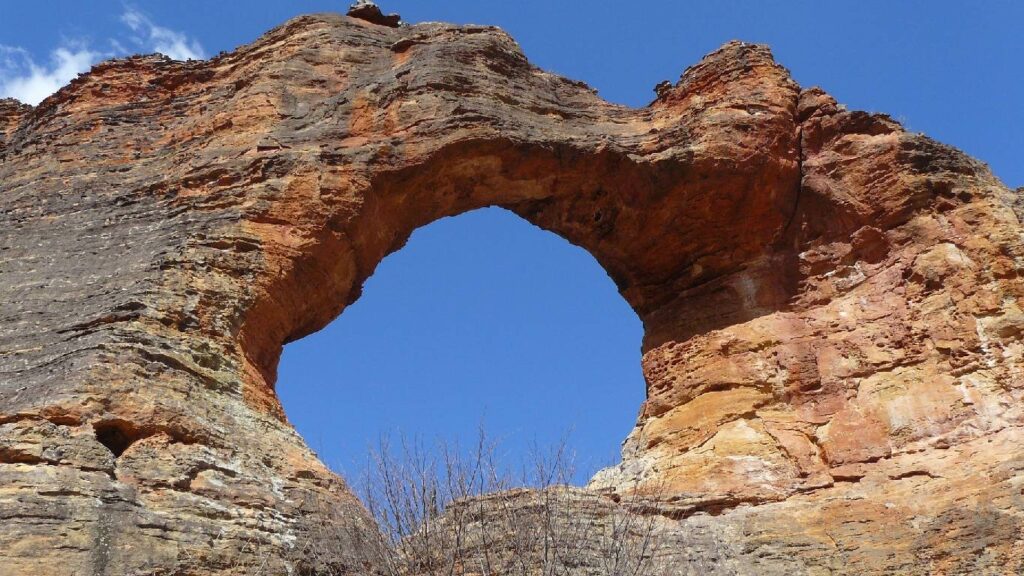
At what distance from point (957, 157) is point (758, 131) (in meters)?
2.69

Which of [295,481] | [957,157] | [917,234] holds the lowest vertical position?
[295,481]

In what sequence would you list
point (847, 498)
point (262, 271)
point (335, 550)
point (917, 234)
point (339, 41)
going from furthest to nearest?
point (339, 41) → point (917, 234) → point (262, 271) → point (847, 498) → point (335, 550)

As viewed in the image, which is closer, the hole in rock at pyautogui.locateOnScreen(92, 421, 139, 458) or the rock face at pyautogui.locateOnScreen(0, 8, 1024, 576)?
the hole in rock at pyautogui.locateOnScreen(92, 421, 139, 458)

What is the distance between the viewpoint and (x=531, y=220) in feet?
53.0

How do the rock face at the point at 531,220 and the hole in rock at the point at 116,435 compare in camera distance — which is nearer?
the hole in rock at the point at 116,435

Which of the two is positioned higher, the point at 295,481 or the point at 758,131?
A: the point at 758,131

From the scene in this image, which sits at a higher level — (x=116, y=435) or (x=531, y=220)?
(x=531, y=220)

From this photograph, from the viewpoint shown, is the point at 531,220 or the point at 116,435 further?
the point at 531,220

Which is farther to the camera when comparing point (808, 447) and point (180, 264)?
point (808, 447)

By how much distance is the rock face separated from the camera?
9.90 meters

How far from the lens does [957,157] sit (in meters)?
14.4

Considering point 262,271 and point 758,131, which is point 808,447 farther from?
point 262,271

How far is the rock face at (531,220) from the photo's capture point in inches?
390

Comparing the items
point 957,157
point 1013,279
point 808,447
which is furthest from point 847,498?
point 957,157
